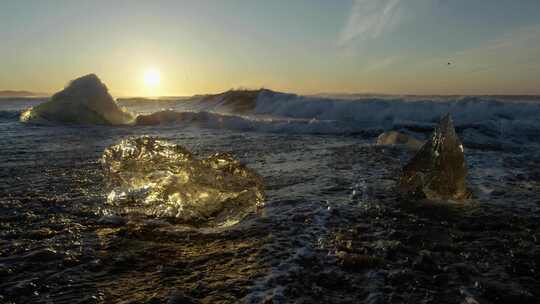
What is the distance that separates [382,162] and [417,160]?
1611 mm

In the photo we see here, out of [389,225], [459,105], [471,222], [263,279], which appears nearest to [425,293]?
[263,279]

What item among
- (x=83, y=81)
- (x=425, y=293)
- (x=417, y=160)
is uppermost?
(x=83, y=81)

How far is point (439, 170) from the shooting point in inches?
141

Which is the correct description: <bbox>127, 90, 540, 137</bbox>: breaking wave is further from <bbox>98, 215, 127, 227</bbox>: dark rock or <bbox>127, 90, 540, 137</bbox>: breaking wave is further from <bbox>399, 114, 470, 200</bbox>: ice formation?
<bbox>98, 215, 127, 227</bbox>: dark rock

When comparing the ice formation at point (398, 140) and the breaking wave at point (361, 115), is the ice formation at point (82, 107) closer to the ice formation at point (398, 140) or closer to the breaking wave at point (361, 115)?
the breaking wave at point (361, 115)

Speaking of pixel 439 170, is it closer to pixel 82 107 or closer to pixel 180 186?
pixel 180 186

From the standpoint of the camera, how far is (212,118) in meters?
13.1

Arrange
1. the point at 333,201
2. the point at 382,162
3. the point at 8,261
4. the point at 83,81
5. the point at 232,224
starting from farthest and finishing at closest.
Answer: the point at 83,81 < the point at 382,162 < the point at 333,201 < the point at 232,224 < the point at 8,261

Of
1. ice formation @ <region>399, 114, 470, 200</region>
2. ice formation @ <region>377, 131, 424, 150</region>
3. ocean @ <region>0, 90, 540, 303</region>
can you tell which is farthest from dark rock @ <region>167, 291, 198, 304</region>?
ice formation @ <region>377, 131, 424, 150</region>

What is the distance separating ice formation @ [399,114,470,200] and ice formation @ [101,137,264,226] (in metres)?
1.34

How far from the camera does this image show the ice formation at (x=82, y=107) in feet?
42.8

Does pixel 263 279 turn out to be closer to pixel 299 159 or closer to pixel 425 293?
pixel 425 293

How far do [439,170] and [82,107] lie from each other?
1288 centimetres

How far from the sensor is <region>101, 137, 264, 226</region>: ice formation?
3168 millimetres
